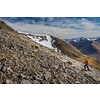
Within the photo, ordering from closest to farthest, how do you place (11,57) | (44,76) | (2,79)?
(2,79), (44,76), (11,57)

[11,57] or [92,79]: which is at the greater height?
[11,57]

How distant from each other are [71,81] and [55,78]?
3.05 metres

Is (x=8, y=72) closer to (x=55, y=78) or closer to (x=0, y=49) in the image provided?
(x=0, y=49)

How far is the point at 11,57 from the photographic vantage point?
11.9 metres

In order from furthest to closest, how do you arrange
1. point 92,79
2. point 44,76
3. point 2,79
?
point 92,79
point 44,76
point 2,79

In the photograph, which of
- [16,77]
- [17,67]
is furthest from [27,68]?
[16,77]

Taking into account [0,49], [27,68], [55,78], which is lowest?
[55,78]

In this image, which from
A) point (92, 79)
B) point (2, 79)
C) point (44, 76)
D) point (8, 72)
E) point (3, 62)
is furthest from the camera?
point (92, 79)

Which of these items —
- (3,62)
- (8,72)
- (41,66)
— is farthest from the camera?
(41,66)

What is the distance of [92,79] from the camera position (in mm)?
14930

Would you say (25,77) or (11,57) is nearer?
(25,77)

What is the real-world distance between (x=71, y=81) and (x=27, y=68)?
791 cm

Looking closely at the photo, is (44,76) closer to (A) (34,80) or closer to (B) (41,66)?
(A) (34,80)

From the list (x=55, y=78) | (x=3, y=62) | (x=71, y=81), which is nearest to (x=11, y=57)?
(x=3, y=62)
